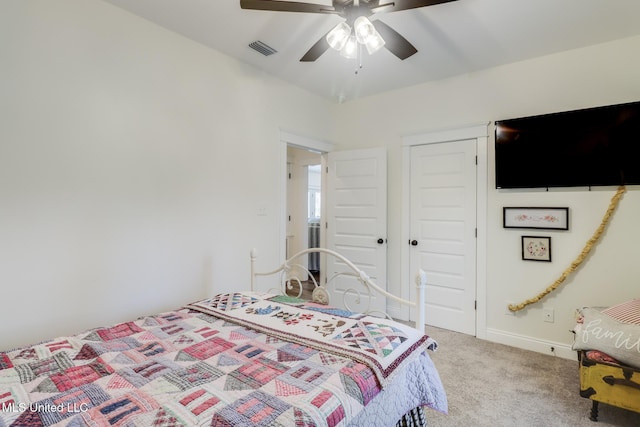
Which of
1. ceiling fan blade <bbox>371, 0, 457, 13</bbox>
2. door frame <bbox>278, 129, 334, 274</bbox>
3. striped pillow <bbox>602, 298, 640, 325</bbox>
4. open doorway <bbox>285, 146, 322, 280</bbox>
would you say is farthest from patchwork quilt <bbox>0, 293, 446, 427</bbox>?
open doorway <bbox>285, 146, 322, 280</bbox>

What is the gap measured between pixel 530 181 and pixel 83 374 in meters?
3.45

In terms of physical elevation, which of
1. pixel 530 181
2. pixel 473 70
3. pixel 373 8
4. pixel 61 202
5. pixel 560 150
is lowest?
pixel 61 202

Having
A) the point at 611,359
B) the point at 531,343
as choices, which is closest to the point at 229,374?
the point at 611,359

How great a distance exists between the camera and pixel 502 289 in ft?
10.4

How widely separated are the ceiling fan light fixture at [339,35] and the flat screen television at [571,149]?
6.49 ft

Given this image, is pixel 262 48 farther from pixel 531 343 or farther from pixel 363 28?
pixel 531 343

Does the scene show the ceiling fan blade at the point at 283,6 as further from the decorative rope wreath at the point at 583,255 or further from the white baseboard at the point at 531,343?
the white baseboard at the point at 531,343

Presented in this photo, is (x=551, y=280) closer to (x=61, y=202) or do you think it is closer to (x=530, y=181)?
(x=530, y=181)

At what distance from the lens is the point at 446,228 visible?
3469mm

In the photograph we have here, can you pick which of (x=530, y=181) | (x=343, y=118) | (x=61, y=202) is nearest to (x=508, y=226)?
(x=530, y=181)

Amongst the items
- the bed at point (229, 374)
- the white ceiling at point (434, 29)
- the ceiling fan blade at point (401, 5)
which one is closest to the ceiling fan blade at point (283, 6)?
the ceiling fan blade at point (401, 5)

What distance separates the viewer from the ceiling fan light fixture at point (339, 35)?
1883 millimetres

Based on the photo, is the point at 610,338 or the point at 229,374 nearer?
the point at 229,374

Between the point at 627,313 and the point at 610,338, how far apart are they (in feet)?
1.01
